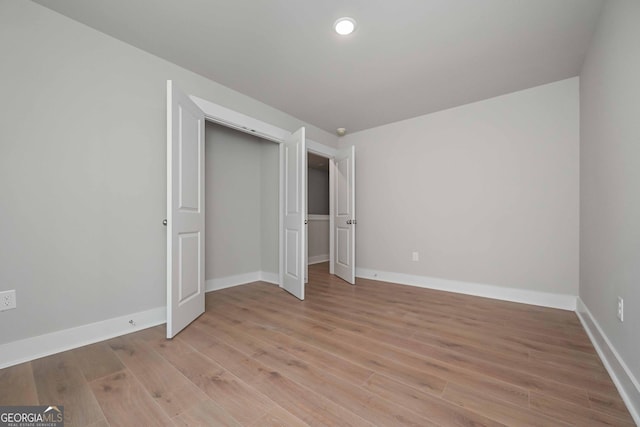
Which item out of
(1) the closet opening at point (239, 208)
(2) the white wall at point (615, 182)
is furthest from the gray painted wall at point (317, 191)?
(2) the white wall at point (615, 182)

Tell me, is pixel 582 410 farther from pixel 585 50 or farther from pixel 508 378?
pixel 585 50

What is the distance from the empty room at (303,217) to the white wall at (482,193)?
23 millimetres

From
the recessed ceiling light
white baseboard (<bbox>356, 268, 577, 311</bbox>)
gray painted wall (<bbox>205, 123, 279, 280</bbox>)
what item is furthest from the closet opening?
the recessed ceiling light

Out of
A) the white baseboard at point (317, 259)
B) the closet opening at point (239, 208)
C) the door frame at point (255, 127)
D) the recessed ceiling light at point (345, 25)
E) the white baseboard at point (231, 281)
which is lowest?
the white baseboard at point (317, 259)

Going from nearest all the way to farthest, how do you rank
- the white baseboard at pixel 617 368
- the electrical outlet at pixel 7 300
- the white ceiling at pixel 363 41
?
the white baseboard at pixel 617 368
the electrical outlet at pixel 7 300
the white ceiling at pixel 363 41

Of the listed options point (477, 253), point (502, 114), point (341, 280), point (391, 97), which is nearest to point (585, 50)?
point (502, 114)

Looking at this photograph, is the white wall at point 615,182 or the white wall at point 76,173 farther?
the white wall at point 76,173

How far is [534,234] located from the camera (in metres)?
2.94

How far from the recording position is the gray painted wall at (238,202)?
3461 millimetres

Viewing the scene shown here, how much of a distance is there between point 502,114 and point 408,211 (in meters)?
1.60

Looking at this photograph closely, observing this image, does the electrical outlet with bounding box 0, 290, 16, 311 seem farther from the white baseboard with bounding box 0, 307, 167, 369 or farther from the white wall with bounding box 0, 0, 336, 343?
the white baseboard with bounding box 0, 307, 167, 369

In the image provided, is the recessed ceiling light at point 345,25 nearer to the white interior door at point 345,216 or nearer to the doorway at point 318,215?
the white interior door at point 345,216

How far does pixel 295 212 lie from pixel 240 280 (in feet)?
4.32

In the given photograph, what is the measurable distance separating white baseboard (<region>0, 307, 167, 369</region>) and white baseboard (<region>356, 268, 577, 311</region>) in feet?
9.63
